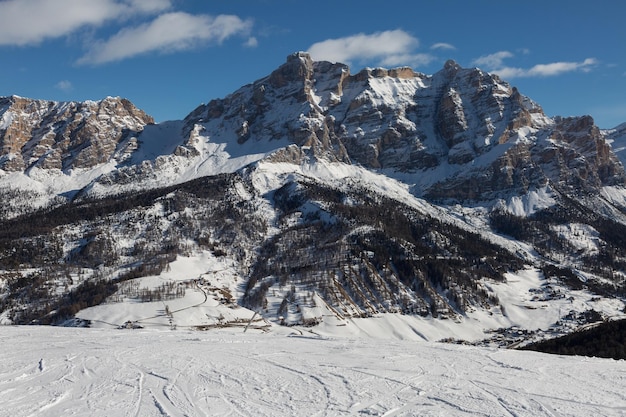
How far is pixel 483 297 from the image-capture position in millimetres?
151875

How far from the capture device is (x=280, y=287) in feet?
482

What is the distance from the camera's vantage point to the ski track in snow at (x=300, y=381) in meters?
24.4

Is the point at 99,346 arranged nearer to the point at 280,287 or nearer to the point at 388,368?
the point at 388,368

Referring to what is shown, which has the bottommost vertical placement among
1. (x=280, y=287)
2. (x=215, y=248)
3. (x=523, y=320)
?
(x=523, y=320)

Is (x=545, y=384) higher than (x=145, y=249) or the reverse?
the reverse

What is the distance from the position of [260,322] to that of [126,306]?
29.8m

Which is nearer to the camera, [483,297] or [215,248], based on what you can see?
[483,297]

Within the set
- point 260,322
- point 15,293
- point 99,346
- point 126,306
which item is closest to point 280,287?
point 260,322

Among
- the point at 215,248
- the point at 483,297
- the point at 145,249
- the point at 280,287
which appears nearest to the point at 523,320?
the point at 483,297

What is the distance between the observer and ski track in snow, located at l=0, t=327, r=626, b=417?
962 inches

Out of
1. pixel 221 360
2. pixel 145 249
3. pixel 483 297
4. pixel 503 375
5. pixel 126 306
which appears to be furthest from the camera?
pixel 145 249

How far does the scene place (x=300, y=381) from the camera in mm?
29031

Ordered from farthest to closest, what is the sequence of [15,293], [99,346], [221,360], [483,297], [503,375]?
[483,297] → [15,293] → [99,346] → [221,360] → [503,375]

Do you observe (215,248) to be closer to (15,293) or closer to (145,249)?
(145,249)
